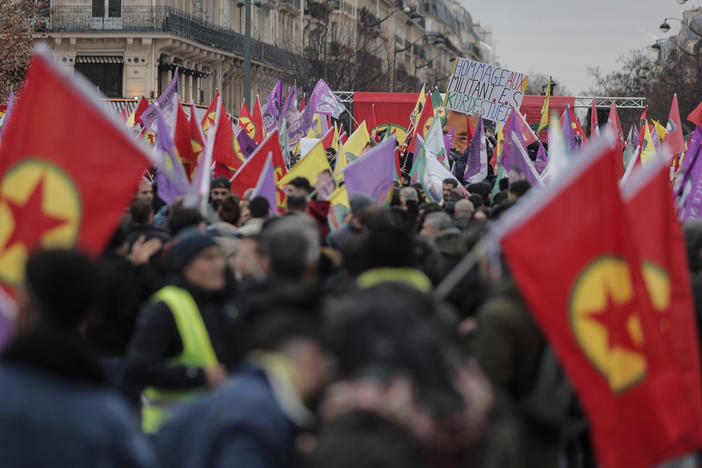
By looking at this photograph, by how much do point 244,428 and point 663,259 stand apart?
7.43ft

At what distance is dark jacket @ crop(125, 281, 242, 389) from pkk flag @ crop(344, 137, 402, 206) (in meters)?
4.67

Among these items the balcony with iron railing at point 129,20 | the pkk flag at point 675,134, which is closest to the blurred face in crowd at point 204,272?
the pkk flag at point 675,134

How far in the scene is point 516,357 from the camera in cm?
422

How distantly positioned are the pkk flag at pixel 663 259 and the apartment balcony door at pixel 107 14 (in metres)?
41.2

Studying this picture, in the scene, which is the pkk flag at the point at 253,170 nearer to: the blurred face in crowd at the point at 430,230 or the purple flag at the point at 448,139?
the blurred face in crowd at the point at 430,230

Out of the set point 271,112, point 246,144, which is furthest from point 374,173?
point 271,112

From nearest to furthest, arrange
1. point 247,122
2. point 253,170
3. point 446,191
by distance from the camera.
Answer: point 253,170 → point 446,191 → point 247,122

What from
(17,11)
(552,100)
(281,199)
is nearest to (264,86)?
(552,100)

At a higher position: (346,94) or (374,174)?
(346,94)

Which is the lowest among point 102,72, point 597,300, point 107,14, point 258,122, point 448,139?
point 597,300

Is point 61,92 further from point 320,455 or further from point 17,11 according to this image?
point 17,11

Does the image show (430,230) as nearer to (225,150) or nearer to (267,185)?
(267,185)

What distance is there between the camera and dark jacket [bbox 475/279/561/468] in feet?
13.5

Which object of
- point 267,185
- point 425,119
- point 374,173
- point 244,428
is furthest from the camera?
point 425,119
